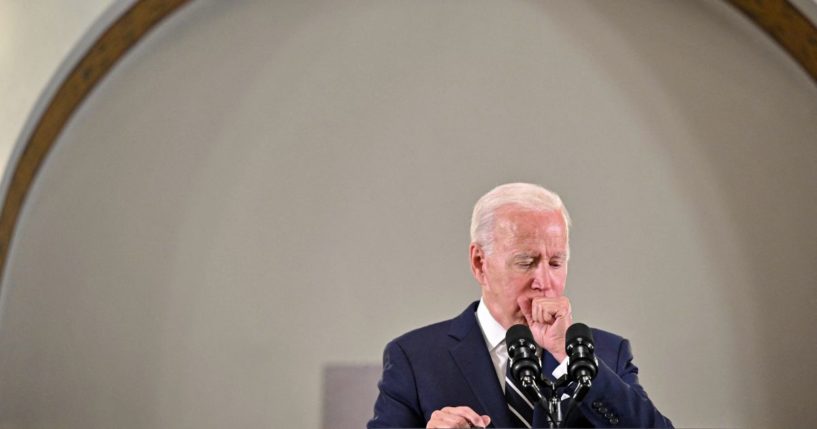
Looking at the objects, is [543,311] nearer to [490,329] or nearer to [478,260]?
[490,329]

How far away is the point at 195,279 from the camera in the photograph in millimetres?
6094

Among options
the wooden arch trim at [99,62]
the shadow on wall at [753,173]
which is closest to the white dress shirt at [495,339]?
the shadow on wall at [753,173]

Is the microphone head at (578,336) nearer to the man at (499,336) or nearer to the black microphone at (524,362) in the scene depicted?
the black microphone at (524,362)

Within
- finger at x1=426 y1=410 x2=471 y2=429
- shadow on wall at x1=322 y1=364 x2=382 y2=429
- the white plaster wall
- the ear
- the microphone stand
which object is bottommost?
shadow on wall at x1=322 y1=364 x2=382 y2=429

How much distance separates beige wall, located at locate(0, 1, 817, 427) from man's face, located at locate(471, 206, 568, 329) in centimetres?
217

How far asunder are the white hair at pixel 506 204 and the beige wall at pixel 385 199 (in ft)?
6.85

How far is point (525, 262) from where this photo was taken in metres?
3.94

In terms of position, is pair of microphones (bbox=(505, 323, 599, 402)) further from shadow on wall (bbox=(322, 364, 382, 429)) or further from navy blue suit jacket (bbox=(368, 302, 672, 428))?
shadow on wall (bbox=(322, 364, 382, 429))

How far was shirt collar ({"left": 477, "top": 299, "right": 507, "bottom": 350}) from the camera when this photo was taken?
12.7 ft

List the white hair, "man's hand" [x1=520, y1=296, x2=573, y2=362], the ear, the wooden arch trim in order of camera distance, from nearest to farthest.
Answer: "man's hand" [x1=520, y1=296, x2=573, y2=362]
the white hair
the ear
the wooden arch trim

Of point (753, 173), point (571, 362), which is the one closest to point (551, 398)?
point (571, 362)

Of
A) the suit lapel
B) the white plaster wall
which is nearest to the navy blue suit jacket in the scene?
the suit lapel

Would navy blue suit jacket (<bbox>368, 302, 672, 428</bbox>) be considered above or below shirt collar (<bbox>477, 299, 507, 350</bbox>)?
below

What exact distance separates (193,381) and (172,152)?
1.19 metres
